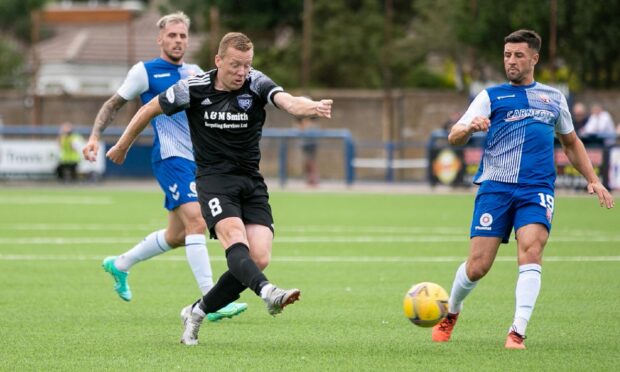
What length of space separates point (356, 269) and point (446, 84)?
143 ft

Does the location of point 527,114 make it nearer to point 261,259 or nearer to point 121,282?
point 261,259

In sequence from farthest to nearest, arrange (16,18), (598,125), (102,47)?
(16,18) < (102,47) < (598,125)

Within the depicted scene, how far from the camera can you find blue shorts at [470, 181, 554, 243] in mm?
8125

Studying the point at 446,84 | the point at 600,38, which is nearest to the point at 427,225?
the point at 600,38

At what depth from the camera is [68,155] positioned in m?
32.9

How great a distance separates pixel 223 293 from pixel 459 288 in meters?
1.75

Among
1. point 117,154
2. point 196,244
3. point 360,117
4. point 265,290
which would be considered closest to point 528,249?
point 265,290

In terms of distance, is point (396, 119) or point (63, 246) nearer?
point (63, 246)

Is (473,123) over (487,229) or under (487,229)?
over

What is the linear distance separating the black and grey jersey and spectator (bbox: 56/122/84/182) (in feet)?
82.4

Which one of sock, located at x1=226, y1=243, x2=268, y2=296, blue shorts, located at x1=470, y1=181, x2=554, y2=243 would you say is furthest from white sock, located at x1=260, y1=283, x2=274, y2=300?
blue shorts, located at x1=470, y1=181, x2=554, y2=243

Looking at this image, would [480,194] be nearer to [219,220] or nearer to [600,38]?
[219,220]

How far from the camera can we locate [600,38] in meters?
37.4

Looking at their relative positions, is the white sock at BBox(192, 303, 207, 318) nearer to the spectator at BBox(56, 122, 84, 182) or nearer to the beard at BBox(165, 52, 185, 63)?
the beard at BBox(165, 52, 185, 63)
